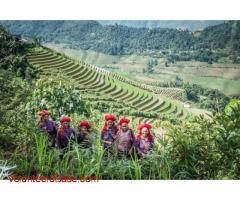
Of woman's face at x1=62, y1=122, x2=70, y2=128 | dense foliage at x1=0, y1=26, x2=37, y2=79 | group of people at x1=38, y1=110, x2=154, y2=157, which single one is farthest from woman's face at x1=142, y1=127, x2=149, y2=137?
dense foliage at x1=0, y1=26, x2=37, y2=79

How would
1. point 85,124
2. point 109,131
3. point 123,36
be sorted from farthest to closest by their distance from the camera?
point 123,36 < point 85,124 < point 109,131

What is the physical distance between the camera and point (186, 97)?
8.73 m

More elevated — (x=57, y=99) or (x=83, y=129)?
(x=57, y=99)

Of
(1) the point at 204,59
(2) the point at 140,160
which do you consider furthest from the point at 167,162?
(1) the point at 204,59

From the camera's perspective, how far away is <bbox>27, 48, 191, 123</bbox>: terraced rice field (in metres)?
8.70

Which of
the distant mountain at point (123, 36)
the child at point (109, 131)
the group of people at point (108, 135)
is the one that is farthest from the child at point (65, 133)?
the distant mountain at point (123, 36)

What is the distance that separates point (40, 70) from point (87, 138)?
133 cm

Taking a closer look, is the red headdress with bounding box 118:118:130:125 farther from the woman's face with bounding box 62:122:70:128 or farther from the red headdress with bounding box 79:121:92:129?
the woman's face with bounding box 62:122:70:128

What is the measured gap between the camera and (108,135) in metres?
8.23

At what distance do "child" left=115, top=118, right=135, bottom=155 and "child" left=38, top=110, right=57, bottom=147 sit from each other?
0.93 m

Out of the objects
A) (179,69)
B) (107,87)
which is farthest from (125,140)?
(179,69)

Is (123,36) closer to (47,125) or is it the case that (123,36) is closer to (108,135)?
(108,135)

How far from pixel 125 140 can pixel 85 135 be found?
593 mm

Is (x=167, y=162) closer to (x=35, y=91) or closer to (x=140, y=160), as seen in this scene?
(x=140, y=160)
